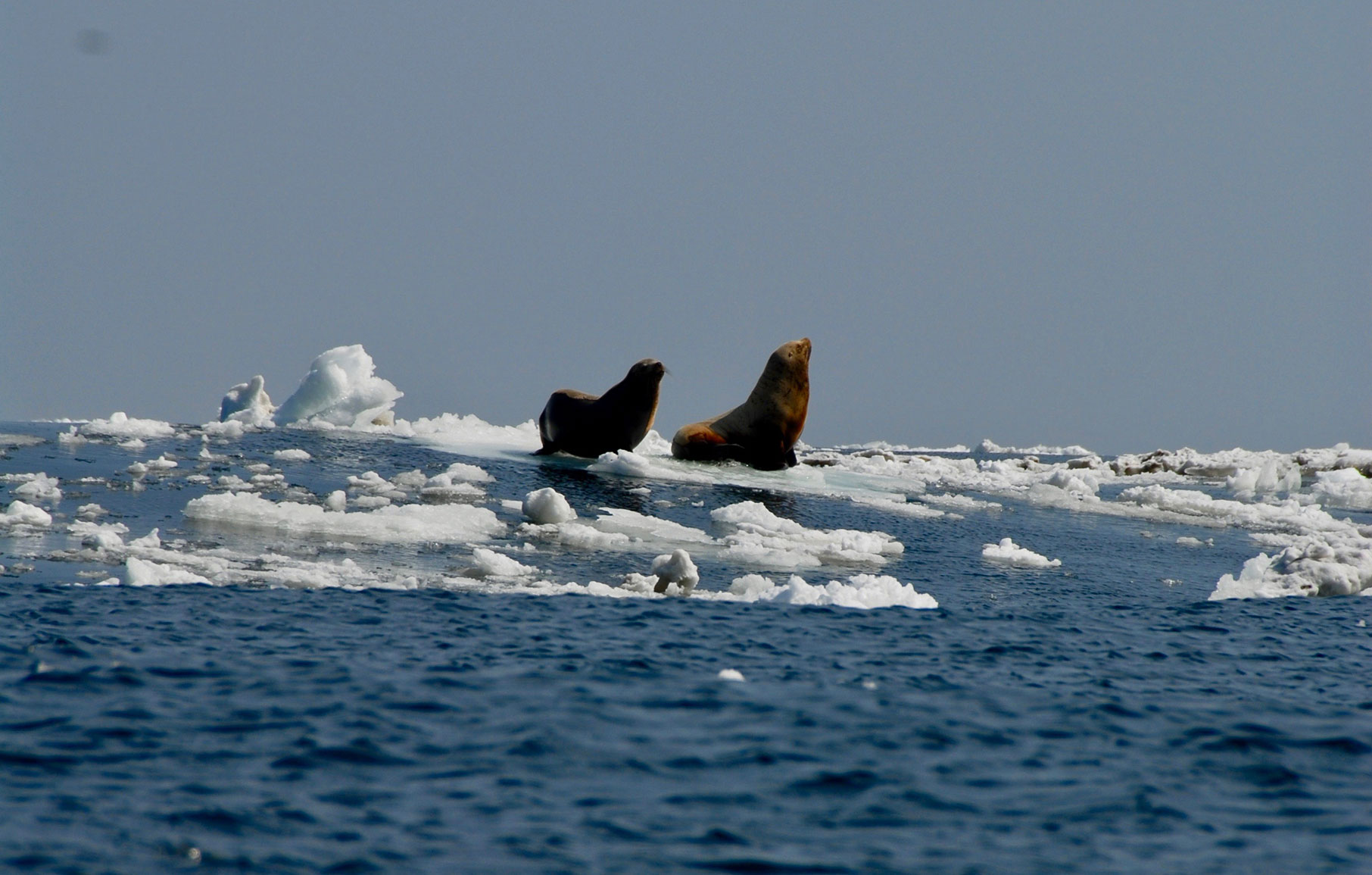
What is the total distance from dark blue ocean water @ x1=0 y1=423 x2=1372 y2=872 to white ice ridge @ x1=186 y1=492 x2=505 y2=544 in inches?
133

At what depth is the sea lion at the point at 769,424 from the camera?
107 feet

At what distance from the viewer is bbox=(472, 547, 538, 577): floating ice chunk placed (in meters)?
16.6

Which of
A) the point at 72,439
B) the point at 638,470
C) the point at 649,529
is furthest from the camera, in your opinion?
the point at 72,439

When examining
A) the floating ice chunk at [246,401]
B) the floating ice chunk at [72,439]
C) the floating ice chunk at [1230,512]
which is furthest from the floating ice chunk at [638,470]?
the floating ice chunk at [246,401]

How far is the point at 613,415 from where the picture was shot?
3253cm

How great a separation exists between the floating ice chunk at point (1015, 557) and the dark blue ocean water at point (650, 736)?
548 centimetres

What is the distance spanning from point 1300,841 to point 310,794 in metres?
5.93

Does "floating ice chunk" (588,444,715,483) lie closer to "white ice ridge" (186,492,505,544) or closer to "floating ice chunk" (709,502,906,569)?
"floating ice chunk" (709,502,906,569)

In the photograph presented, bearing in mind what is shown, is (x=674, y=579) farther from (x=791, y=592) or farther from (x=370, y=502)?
(x=370, y=502)

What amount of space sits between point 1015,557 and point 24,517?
1667 cm

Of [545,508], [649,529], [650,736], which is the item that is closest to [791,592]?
[649,529]

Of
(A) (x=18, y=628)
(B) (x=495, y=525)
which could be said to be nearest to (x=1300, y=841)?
(A) (x=18, y=628)

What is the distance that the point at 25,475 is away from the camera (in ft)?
78.7

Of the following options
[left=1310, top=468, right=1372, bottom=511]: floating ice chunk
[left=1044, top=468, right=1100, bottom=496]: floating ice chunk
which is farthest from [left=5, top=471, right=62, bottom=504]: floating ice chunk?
[left=1310, top=468, right=1372, bottom=511]: floating ice chunk
